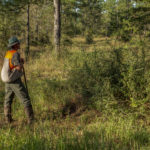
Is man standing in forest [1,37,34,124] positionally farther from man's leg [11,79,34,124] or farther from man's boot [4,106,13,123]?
man's boot [4,106,13,123]

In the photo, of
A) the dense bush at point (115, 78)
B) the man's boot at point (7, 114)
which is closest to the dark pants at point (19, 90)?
the man's boot at point (7, 114)

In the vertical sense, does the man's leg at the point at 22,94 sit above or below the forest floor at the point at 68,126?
above

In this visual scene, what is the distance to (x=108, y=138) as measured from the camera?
307 centimetres

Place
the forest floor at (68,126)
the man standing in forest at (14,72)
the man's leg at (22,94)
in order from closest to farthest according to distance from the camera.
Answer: the forest floor at (68,126) → the man standing in forest at (14,72) → the man's leg at (22,94)

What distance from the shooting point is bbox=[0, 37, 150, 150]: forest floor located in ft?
9.09

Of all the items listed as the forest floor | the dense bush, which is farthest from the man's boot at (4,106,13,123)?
the dense bush

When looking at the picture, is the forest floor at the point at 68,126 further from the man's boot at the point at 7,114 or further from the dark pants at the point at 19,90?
the dark pants at the point at 19,90

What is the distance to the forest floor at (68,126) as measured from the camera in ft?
9.09

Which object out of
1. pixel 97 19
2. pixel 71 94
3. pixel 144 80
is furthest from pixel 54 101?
pixel 97 19

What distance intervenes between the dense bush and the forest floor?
1.04ft

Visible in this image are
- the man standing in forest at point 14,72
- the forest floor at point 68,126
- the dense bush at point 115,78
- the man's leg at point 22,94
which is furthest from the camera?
the dense bush at point 115,78

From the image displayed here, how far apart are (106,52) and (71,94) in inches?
63.5

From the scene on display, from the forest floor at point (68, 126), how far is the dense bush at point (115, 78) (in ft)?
1.04

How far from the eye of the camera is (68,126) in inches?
154
